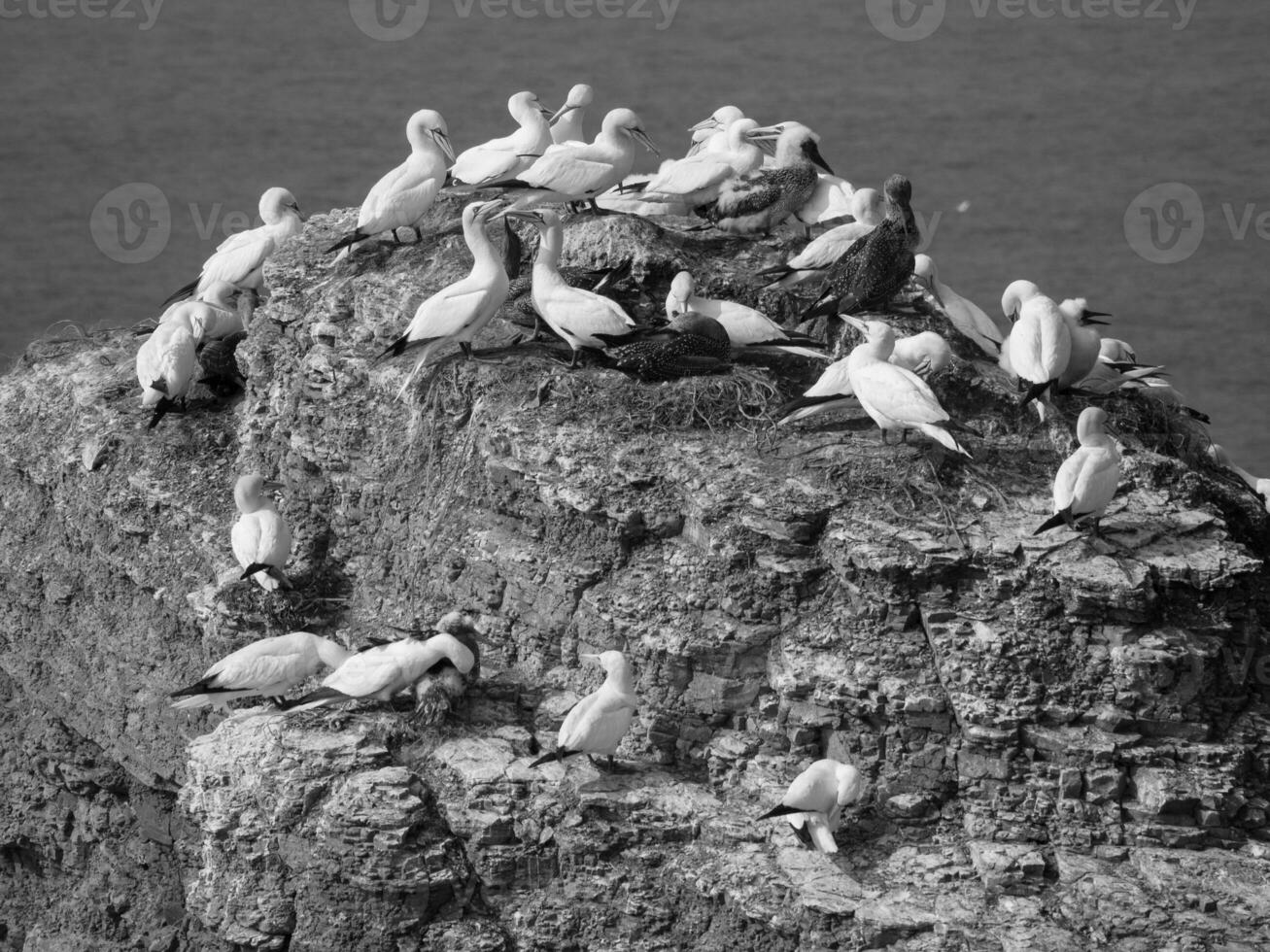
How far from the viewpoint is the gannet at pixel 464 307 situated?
47.0 ft

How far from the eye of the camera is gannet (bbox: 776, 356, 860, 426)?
13664 mm

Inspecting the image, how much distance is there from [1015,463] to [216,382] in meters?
6.97

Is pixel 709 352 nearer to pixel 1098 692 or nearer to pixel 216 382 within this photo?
pixel 1098 692

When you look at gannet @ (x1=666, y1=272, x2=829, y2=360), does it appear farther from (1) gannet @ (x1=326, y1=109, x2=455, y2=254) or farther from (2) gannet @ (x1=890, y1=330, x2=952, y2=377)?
(1) gannet @ (x1=326, y1=109, x2=455, y2=254)

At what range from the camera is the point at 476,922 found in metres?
13.1

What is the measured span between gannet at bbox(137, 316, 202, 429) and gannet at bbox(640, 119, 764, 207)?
3876 millimetres

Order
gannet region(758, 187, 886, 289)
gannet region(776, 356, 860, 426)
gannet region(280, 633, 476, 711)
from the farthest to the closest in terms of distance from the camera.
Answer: gannet region(758, 187, 886, 289), gannet region(776, 356, 860, 426), gannet region(280, 633, 476, 711)

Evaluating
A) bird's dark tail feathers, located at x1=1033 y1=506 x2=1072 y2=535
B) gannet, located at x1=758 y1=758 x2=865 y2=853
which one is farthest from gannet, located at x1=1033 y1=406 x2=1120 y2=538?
gannet, located at x1=758 y1=758 x2=865 y2=853

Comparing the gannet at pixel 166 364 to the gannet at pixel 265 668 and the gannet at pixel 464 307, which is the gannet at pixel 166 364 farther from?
the gannet at pixel 265 668

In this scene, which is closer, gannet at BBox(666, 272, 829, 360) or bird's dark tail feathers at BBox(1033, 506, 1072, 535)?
bird's dark tail feathers at BBox(1033, 506, 1072, 535)

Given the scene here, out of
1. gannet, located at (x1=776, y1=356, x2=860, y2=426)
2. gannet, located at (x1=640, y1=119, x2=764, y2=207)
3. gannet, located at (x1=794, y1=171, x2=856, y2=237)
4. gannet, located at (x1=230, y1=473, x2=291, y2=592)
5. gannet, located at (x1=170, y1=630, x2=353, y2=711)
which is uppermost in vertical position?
gannet, located at (x1=640, y1=119, x2=764, y2=207)

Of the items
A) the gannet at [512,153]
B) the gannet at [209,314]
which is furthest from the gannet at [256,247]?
the gannet at [512,153]

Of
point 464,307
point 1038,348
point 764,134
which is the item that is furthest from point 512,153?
point 1038,348

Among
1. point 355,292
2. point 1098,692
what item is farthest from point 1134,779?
point 355,292
